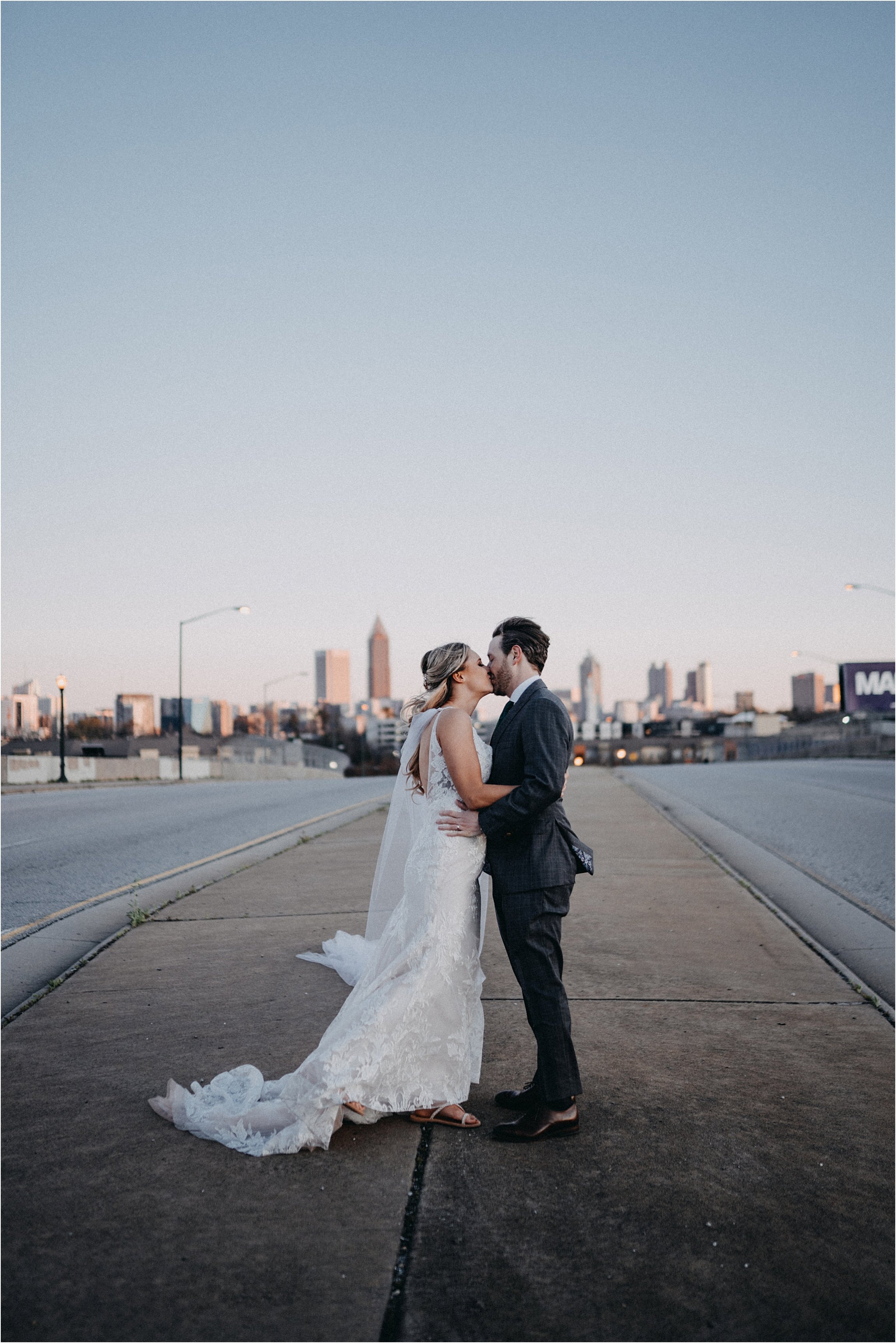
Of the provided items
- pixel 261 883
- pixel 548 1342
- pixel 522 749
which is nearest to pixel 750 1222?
pixel 548 1342

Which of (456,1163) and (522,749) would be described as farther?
(522,749)

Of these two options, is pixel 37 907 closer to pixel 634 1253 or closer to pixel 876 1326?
pixel 634 1253

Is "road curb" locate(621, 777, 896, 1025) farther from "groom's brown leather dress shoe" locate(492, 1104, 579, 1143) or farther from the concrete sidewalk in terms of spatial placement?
"groom's brown leather dress shoe" locate(492, 1104, 579, 1143)

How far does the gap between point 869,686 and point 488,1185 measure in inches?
3895

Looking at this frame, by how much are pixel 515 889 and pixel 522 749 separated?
58 centimetres

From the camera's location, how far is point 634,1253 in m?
2.99

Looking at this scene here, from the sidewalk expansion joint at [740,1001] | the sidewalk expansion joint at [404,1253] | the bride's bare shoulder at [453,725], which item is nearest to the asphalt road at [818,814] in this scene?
the sidewalk expansion joint at [740,1001]

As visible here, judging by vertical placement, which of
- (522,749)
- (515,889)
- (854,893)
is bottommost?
(854,893)

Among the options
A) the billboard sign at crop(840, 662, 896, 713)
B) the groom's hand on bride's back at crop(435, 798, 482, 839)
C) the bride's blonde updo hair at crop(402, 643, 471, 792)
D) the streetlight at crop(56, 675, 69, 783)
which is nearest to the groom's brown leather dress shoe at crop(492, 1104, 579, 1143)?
the groom's hand on bride's back at crop(435, 798, 482, 839)

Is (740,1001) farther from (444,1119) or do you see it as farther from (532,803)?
(532,803)

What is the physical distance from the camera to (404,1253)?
298 cm

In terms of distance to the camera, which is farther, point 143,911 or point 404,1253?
point 143,911

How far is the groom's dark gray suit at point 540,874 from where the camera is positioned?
154 inches

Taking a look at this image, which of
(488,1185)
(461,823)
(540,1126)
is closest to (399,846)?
(461,823)
